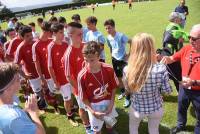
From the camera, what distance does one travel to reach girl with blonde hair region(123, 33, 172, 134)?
15.3 ft

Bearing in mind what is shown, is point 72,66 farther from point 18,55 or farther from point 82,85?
point 18,55

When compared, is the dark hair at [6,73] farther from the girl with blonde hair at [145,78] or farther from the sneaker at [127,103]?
the sneaker at [127,103]

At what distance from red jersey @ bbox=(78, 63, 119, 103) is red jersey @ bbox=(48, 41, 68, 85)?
180 cm

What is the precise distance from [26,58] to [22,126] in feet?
17.4

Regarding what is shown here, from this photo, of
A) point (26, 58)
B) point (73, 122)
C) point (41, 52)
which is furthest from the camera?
point (26, 58)

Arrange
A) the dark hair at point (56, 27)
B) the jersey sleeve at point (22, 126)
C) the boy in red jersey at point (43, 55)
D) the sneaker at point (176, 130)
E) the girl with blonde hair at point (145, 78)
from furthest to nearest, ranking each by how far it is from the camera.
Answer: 1. the boy in red jersey at point (43, 55)
2. the dark hair at point (56, 27)
3. the sneaker at point (176, 130)
4. the girl with blonde hair at point (145, 78)
5. the jersey sleeve at point (22, 126)

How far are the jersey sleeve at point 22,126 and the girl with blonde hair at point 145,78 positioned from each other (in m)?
1.86

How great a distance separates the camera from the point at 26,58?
27.2 feet

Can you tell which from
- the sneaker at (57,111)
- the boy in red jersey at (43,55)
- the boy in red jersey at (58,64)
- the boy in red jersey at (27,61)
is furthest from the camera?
the sneaker at (57,111)

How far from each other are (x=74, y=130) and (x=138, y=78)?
310 cm

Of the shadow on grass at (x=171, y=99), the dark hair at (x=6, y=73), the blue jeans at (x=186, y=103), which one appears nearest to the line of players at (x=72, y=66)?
the blue jeans at (x=186, y=103)

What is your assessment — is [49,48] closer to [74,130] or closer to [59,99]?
[74,130]

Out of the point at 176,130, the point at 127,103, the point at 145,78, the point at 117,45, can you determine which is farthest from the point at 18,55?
the point at 145,78

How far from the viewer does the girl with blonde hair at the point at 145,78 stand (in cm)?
466
